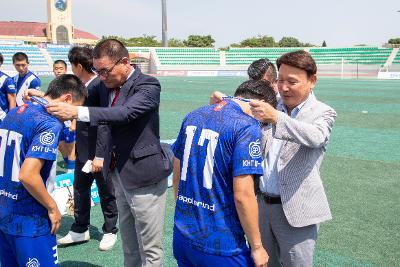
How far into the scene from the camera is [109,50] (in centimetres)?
304

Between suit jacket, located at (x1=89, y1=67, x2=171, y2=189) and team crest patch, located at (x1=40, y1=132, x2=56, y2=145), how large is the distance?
596 millimetres

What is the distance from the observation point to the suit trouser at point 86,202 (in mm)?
4707

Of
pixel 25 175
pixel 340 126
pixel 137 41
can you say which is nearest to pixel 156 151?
pixel 25 175

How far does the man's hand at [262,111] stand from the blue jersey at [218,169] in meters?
0.04

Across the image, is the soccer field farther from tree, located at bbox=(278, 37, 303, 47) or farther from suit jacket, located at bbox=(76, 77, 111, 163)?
tree, located at bbox=(278, 37, 303, 47)

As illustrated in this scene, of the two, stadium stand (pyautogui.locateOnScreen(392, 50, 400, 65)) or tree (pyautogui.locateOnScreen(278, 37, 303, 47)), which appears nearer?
stadium stand (pyautogui.locateOnScreen(392, 50, 400, 65))

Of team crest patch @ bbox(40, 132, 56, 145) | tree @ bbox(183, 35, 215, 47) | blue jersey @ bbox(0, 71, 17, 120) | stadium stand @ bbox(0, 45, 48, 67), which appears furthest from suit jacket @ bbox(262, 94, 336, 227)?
tree @ bbox(183, 35, 215, 47)

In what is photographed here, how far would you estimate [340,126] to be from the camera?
12.3 m

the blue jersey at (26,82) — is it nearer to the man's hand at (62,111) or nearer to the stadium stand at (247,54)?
the man's hand at (62,111)

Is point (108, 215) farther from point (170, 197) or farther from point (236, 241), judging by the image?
point (236, 241)

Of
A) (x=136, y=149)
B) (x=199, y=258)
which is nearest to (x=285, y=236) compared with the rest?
(x=199, y=258)

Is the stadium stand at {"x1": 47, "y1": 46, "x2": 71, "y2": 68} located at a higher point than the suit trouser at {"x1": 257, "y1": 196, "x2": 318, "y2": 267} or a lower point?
higher

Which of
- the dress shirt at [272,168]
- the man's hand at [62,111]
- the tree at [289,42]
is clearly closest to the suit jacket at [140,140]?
the man's hand at [62,111]

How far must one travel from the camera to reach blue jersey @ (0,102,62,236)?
2.63 m
